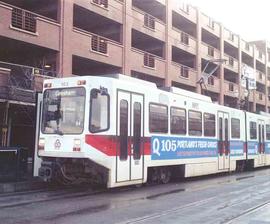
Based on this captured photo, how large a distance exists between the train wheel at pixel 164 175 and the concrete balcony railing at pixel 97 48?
10.7m

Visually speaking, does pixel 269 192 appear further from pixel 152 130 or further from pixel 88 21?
pixel 88 21

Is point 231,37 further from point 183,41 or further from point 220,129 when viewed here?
point 220,129

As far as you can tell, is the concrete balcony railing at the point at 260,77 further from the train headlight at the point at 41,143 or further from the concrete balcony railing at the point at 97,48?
the train headlight at the point at 41,143

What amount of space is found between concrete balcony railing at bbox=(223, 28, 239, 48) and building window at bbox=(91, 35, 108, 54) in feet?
77.5

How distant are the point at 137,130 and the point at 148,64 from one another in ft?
62.2

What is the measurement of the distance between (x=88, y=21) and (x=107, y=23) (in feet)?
4.21

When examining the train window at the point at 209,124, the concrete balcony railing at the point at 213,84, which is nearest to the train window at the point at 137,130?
the train window at the point at 209,124

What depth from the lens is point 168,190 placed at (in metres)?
15.5

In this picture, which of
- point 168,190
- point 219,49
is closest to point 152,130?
point 168,190

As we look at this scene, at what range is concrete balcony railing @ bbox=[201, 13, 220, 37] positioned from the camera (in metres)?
44.0

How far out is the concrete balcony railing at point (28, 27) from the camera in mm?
21703

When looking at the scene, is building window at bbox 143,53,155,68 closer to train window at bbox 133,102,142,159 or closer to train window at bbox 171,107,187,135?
train window at bbox 171,107,187,135

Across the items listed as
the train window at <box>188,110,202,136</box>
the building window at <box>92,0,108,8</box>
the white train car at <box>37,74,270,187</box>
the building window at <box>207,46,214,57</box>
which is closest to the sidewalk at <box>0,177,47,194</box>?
the white train car at <box>37,74,270,187</box>

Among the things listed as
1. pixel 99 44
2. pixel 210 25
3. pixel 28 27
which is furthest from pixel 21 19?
pixel 210 25
